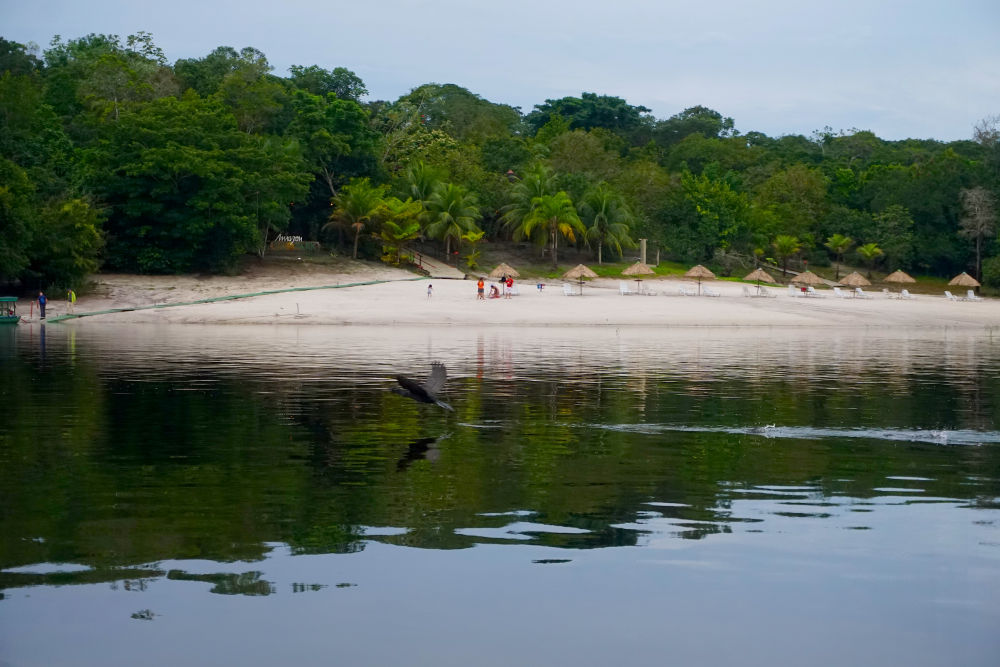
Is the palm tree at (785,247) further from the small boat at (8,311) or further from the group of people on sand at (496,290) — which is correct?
the small boat at (8,311)

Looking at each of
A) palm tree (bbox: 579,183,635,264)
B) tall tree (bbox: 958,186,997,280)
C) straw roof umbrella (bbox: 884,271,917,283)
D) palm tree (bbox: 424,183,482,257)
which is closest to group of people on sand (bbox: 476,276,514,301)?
palm tree (bbox: 424,183,482,257)

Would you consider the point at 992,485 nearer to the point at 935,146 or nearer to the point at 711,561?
the point at 711,561

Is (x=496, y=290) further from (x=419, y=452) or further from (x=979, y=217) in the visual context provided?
(x=979, y=217)

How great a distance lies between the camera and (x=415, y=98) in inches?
3915

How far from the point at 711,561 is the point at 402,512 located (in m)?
3.31

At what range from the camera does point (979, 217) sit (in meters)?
79.6

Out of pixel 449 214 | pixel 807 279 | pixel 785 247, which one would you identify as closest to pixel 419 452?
pixel 807 279

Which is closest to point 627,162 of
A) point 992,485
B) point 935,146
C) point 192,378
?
point 935,146

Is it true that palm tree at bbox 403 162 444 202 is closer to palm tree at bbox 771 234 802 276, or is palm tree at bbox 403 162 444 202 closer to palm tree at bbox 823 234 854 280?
palm tree at bbox 771 234 802 276

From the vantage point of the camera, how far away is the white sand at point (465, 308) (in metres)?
47.7

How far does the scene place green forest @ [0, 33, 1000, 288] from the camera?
56281 mm

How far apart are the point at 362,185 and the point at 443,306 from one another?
791 inches

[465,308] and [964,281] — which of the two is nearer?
[465,308]

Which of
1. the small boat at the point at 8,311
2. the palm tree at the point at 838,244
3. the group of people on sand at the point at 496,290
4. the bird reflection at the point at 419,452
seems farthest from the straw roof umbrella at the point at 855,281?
the bird reflection at the point at 419,452
